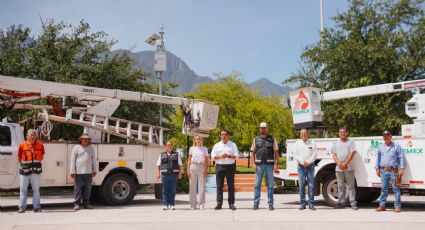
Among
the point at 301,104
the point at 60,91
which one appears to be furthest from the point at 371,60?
the point at 60,91

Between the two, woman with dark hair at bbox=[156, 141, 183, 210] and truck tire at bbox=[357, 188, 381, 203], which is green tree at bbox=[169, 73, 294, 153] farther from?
woman with dark hair at bbox=[156, 141, 183, 210]

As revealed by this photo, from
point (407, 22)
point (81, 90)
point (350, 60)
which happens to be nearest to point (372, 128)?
point (350, 60)

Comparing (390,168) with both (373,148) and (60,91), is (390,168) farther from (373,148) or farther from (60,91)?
(60,91)

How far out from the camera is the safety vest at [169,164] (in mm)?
12508

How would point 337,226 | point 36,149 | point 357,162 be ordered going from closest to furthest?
point 337,226 < point 36,149 < point 357,162

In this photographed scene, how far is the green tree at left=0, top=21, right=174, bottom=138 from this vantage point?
63.8 feet

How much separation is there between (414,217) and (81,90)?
850 cm

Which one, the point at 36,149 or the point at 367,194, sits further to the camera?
the point at 367,194

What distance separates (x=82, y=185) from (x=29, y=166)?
4.58 feet

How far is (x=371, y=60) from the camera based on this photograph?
21.1 metres

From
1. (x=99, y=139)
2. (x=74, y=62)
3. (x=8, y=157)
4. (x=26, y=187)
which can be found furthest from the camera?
(x=74, y=62)

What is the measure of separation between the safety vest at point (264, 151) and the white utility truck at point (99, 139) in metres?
3.24

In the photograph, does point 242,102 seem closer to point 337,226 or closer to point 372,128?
point 372,128

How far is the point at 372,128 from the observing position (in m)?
21.0
